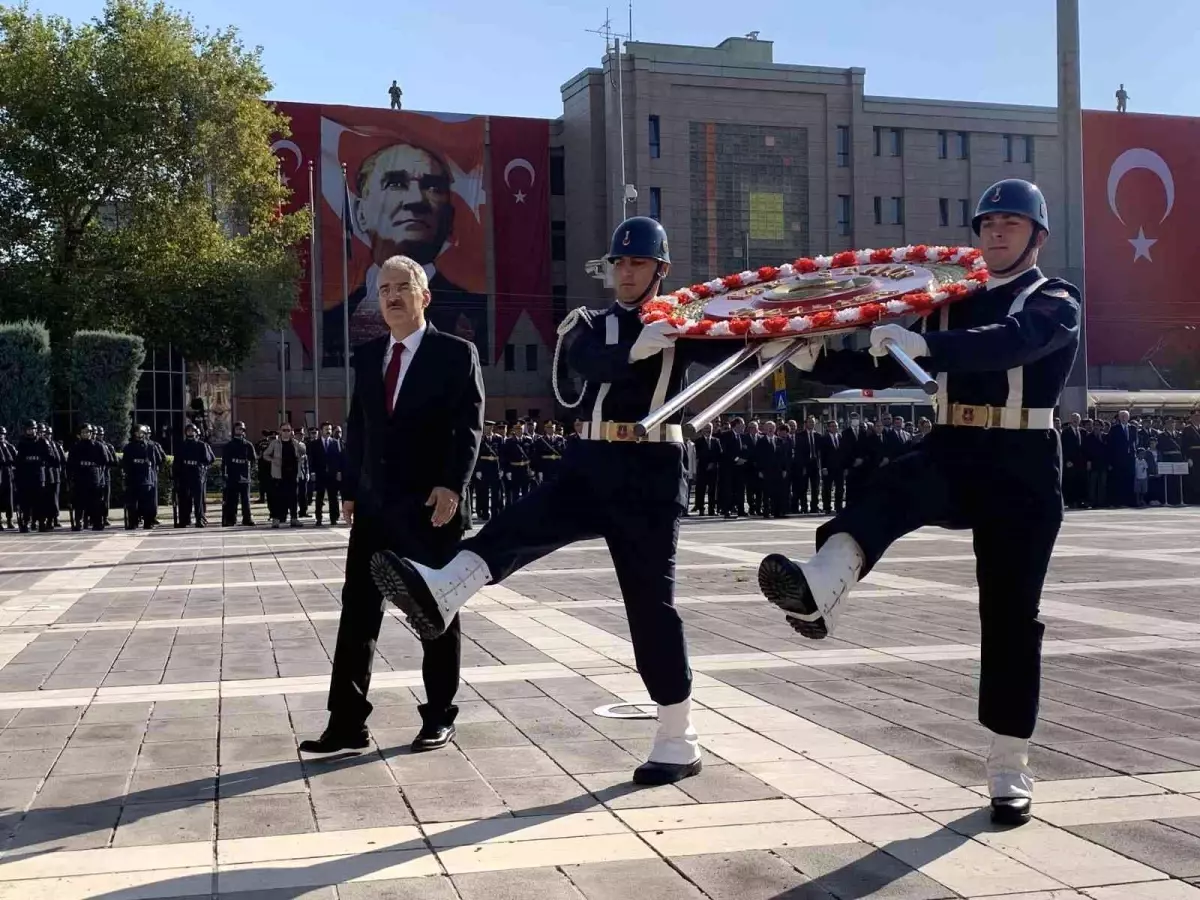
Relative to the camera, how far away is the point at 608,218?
63.4 m

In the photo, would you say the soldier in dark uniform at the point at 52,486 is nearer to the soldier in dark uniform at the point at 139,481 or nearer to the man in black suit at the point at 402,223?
the soldier in dark uniform at the point at 139,481

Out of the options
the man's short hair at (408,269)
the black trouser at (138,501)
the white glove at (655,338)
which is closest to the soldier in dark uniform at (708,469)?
the black trouser at (138,501)

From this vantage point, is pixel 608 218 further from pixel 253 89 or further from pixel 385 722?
pixel 385 722

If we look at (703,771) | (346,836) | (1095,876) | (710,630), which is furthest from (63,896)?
(710,630)

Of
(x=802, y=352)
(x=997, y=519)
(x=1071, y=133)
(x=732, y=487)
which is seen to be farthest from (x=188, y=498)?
(x=997, y=519)

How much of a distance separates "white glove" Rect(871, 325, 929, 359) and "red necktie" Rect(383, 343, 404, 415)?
7.57 ft

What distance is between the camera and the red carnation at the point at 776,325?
4629mm

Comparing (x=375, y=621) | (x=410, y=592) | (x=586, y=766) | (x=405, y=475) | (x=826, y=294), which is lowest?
(x=586, y=766)

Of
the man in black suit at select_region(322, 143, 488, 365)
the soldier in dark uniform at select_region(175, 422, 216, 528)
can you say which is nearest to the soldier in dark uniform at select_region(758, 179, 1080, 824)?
the soldier in dark uniform at select_region(175, 422, 216, 528)

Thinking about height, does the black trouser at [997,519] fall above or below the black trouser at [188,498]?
above

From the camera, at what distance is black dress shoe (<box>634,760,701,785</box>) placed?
5.05 metres

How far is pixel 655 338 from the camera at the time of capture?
488 cm

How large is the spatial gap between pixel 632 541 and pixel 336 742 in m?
1.54

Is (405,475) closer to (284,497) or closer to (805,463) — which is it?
(284,497)
